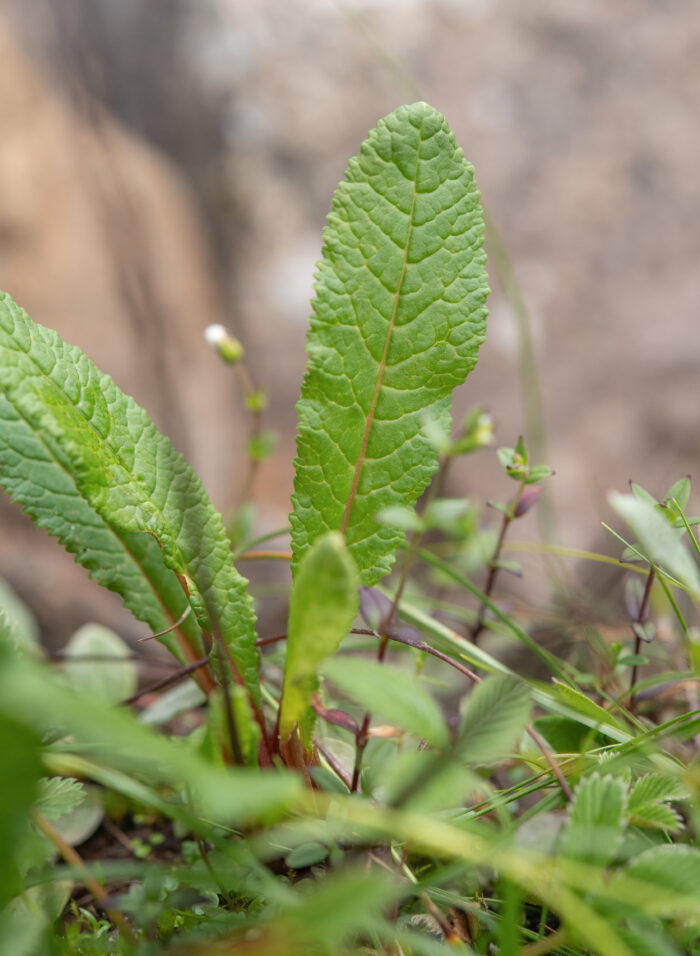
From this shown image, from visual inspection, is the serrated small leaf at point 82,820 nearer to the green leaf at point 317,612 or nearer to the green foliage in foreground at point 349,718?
the green foliage in foreground at point 349,718

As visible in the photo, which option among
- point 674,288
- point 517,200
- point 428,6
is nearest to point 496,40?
point 428,6

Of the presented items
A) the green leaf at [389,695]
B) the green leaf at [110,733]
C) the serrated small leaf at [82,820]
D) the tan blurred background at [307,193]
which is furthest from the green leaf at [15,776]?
the tan blurred background at [307,193]

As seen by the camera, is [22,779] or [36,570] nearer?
[22,779]

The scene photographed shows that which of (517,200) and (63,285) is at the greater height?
(517,200)

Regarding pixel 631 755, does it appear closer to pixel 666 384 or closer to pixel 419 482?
pixel 419 482

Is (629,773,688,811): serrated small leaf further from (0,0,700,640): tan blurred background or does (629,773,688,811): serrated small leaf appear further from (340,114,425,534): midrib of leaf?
(0,0,700,640): tan blurred background

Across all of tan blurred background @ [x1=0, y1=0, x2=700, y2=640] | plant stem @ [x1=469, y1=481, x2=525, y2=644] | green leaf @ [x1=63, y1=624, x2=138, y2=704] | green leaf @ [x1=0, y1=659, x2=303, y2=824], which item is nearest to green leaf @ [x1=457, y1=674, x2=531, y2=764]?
green leaf @ [x1=0, y1=659, x2=303, y2=824]

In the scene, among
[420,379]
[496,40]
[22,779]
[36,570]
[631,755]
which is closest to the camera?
[22,779]

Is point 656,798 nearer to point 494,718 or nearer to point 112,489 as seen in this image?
point 494,718
